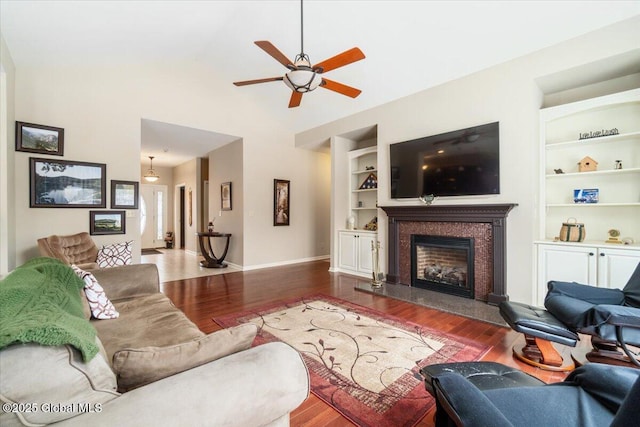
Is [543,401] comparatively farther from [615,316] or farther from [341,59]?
[341,59]

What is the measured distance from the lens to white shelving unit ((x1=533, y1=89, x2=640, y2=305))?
9.45 feet

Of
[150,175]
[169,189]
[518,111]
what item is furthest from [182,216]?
[518,111]

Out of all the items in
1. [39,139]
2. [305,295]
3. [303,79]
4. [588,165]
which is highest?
[303,79]

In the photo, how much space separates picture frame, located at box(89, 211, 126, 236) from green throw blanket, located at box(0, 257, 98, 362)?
11.6ft

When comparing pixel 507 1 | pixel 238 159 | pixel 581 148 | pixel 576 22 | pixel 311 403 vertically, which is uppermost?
pixel 507 1

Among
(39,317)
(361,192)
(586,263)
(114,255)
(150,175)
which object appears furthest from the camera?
(150,175)

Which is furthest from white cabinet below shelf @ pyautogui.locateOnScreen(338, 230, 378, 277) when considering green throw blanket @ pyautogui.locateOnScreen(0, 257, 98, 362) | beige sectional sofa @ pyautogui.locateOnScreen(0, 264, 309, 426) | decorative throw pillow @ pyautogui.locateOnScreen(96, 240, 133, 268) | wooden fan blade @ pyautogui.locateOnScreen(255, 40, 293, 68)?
green throw blanket @ pyautogui.locateOnScreen(0, 257, 98, 362)

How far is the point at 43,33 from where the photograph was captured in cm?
310

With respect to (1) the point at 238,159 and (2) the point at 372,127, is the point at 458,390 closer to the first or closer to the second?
(2) the point at 372,127

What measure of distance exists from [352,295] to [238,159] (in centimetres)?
379

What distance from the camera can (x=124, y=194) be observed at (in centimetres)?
449

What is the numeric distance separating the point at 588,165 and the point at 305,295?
374 centimetres

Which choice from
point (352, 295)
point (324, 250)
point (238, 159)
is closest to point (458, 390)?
point (352, 295)

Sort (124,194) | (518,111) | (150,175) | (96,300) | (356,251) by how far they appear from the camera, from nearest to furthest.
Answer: (96,300) → (518,111) → (124,194) → (356,251) → (150,175)
